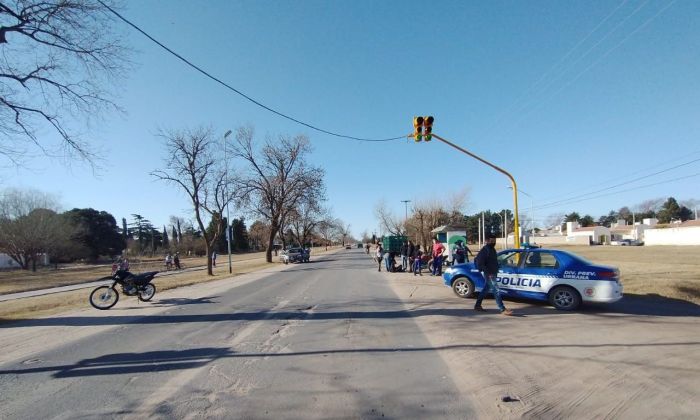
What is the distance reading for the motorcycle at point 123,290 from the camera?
11.1 m

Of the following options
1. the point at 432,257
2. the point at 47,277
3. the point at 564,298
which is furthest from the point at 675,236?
the point at 47,277

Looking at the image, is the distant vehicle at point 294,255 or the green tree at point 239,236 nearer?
the distant vehicle at point 294,255

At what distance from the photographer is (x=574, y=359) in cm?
532

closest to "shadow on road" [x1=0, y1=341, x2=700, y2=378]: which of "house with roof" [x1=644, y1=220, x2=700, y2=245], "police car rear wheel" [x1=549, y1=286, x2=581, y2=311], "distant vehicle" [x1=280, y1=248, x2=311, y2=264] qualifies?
"police car rear wheel" [x1=549, y1=286, x2=581, y2=311]

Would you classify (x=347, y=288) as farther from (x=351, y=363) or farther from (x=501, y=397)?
(x=501, y=397)

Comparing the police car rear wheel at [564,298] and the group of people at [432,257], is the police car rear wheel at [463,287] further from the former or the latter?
the group of people at [432,257]

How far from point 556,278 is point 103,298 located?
38.3ft

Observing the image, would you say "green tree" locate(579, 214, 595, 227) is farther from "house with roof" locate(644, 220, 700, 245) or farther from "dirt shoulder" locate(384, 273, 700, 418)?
"dirt shoulder" locate(384, 273, 700, 418)

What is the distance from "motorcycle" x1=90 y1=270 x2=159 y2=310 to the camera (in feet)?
36.3

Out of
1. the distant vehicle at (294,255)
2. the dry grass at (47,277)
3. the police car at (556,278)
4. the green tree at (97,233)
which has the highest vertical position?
the green tree at (97,233)

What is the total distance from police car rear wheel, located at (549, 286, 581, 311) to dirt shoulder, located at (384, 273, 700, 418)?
24 cm

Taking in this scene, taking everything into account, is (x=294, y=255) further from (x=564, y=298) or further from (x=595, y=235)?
(x=595, y=235)

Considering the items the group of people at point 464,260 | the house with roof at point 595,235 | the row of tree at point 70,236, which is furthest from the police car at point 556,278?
the house with roof at point 595,235

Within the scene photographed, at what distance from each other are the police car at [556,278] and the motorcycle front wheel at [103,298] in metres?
10.0
